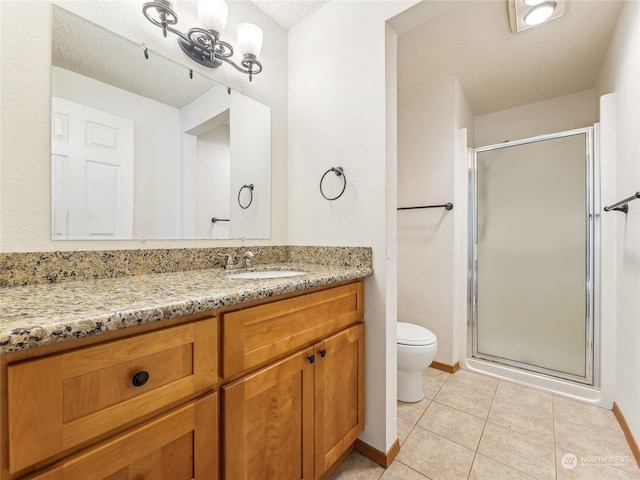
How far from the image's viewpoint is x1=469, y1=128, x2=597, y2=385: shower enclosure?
190cm

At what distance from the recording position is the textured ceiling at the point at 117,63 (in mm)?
954

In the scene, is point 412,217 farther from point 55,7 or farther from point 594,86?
point 55,7

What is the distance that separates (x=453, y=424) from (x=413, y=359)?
38cm

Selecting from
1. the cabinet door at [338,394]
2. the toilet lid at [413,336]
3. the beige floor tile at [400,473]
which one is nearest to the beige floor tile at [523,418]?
the toilet lid at [413,336]

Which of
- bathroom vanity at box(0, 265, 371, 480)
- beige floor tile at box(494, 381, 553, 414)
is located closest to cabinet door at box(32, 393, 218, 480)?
bathroom vanity at box(0, 265, 371, 480)

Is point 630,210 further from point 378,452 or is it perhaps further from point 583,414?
point 378,452

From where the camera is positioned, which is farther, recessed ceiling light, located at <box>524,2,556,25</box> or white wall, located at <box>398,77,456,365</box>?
white wall, located at <box>398,77,456,365</box>

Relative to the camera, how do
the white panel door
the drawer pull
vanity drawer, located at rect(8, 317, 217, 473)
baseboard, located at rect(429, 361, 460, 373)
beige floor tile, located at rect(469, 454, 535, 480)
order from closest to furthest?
vanity drawer, located at rect(8, 317, 217, 473)
the drawer pull
the white panel door
beige floor tile, located at rect(469, 454, 535, 480)
baseboard, located at rect(429, 361, 460, 373)

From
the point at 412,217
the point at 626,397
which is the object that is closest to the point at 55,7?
the point at 412,217

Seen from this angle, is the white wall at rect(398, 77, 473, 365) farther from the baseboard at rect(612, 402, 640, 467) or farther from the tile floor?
the baseboard at rect(612, 402, 640, 467)

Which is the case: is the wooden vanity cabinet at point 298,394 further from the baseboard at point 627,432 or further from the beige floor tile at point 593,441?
the baseboard at point 627,432

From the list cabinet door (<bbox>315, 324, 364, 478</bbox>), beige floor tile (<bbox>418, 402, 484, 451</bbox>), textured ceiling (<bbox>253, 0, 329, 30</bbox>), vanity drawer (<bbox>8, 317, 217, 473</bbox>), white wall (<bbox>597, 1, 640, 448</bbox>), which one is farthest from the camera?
textured ceiling (<bbox>253, 0, 329, 30</bbox>)

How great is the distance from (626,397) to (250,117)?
8.32ft

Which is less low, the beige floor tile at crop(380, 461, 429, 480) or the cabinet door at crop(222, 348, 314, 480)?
the cabinet door at crop(222, 348, 314, 480)
